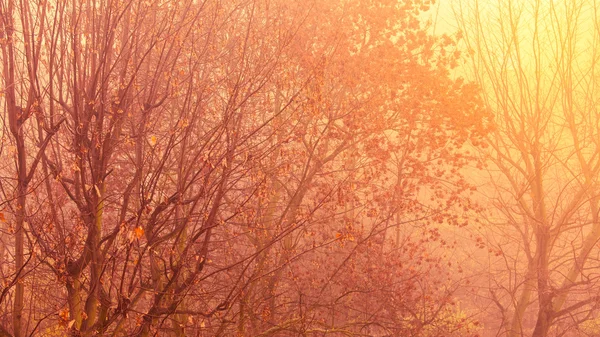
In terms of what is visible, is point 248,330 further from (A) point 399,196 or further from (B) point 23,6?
(B) point 23,6

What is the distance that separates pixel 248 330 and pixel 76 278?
206 inches

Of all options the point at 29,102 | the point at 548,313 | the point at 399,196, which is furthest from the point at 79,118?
the point at 548,313

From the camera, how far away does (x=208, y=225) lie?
4.71 m

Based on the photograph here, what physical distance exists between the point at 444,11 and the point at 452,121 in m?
26.0

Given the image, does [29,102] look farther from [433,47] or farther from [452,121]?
[433,47]

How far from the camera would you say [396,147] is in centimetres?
1047

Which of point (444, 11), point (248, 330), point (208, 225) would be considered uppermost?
point (444, 11)

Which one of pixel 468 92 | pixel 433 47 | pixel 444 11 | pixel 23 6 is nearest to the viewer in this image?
pixel 23 6

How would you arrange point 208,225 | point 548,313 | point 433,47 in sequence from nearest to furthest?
point 208,225, point 548,313, point 433,47

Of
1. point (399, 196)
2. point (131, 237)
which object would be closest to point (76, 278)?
point (131, 237)

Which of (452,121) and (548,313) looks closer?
(548,313)

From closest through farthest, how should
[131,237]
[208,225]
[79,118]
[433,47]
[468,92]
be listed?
[131,237], [79,118], [208,225], [468,92], [433,47]

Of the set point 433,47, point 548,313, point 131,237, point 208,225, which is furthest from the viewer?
point 433,47

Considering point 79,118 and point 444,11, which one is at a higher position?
point 444,11
